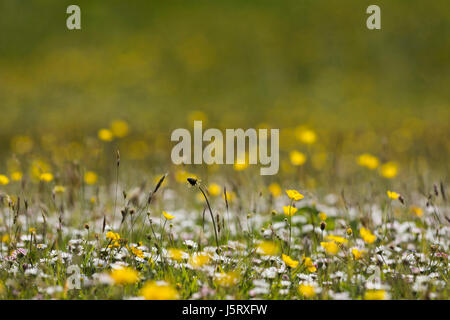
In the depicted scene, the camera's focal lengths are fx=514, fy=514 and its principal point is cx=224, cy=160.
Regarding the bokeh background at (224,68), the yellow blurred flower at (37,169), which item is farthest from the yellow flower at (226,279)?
→ the bokeh background at (224,68)

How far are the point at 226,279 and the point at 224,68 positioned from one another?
13008mm

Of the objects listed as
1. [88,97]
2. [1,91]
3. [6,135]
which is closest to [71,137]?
[6,135]

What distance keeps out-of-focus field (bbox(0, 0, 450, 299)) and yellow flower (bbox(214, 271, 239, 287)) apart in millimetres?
11

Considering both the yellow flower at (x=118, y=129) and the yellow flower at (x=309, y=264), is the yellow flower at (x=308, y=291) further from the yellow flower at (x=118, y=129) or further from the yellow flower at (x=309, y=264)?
the yellow flower at (x=118, y=129)

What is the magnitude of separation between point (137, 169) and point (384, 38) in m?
11.1

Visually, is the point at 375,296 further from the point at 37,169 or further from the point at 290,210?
the point at 37,169

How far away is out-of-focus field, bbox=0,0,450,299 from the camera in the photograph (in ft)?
9.47

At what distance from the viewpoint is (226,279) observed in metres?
2.61

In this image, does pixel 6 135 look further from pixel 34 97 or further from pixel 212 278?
pixel 212 278

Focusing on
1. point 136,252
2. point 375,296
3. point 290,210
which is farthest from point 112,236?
point 375,296

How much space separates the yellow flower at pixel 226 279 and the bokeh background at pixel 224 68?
7196mm

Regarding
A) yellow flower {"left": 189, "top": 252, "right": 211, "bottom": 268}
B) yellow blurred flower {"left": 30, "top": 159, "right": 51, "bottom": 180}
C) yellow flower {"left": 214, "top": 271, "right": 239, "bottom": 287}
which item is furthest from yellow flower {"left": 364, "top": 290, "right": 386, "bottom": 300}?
yellow blurred flower {"left": 30, "top": 159, "right": 51, "bottom": 180}

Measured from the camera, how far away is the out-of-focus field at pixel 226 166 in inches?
114

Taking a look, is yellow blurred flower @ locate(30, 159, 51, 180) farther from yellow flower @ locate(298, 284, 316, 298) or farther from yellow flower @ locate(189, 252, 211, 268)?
yellow flower @ locate(298, 284, 316, 298)
